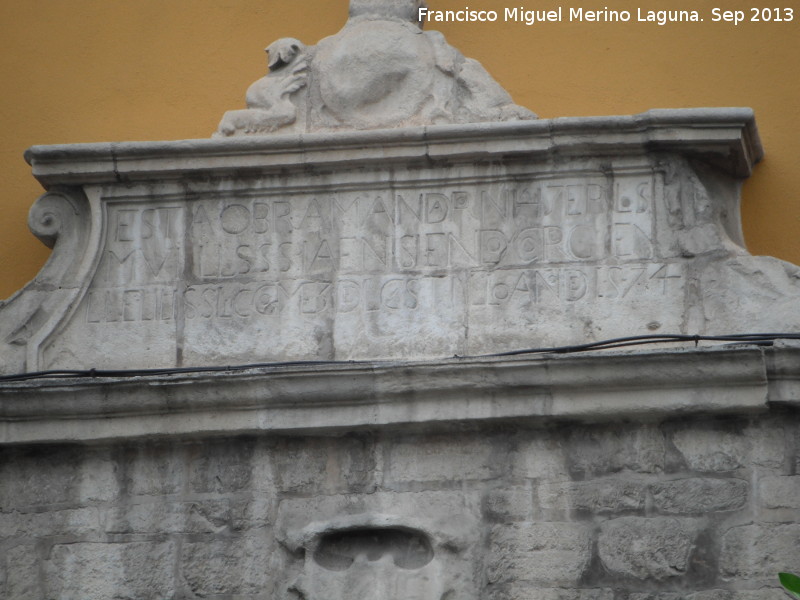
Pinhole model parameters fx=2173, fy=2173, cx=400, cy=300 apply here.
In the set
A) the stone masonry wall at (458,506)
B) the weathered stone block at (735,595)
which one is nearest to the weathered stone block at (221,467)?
the stone masonry wall at (458,506)

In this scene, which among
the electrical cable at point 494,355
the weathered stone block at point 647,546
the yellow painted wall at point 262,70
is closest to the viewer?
the weathered stone block at point 647,546

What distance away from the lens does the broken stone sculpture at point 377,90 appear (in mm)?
7676

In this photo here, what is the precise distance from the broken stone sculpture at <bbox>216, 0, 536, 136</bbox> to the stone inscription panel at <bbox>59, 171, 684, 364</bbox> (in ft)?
0.85

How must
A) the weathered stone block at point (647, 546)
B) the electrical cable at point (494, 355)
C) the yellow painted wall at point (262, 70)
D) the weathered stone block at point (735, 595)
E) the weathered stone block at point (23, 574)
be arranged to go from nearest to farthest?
the weathered stone block at point (735, 595), the weathered stone block at point (647, 546), the electrical cable at point (494, 355), the weathered stone block at point (23, 574), the yellow painted wall at point (262, 70)

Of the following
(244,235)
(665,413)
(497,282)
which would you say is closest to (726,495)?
(665,413)

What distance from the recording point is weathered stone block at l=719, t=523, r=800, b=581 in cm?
691

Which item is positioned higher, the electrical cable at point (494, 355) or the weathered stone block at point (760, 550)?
the electrical cable at point (494, 355)

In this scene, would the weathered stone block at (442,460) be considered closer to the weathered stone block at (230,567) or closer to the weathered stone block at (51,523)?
the weathered stone block at (230,567)

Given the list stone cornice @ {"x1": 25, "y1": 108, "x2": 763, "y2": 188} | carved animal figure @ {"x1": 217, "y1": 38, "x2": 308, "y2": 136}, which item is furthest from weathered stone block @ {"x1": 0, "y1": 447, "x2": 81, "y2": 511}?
carved animal figure @ {"x1": 217, "y1": 38, "x2": 308, "y2": 136}

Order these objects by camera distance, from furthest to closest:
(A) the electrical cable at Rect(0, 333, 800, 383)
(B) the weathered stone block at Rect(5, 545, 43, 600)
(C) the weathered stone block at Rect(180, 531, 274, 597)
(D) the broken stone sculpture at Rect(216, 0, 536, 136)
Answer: (D) the broken stone sculpture at Rect(216, 0, 536, 136)
(B) the weathered stone block at Rect(5, 545, 43, 600)
(C) the weathered stone block at Rect(180, 531, 274, 597)
(A) the electrical cable at Rect(0, 333, 800, 383)

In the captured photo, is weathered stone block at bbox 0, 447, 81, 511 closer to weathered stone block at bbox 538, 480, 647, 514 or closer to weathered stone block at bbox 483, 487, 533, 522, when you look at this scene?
weathered stone block at bbox 483, 487, 533, 522

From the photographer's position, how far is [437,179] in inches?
299

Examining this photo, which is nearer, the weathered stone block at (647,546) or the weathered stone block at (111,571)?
the weathered stone block at (647,546)

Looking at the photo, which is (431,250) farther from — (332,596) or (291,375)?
(332,596)
